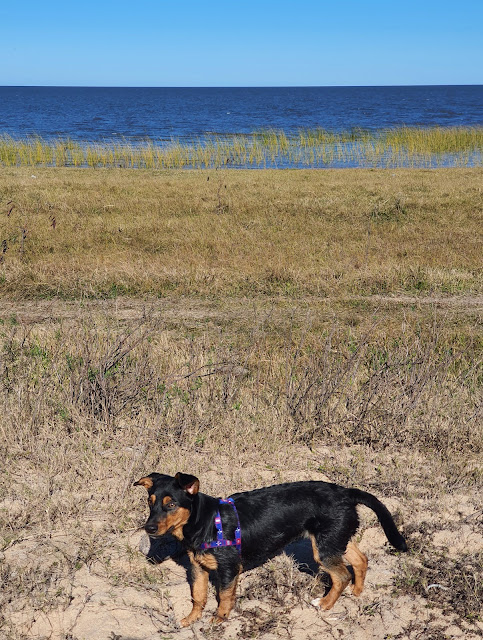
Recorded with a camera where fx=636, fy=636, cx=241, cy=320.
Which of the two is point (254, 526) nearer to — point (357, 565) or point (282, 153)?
point (357, 565)

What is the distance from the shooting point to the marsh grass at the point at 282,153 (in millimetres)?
26500

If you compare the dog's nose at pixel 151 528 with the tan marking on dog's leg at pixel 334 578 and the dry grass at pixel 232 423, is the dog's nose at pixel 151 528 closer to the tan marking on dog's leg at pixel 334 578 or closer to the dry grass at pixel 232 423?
the dry grass at pixel 232 423

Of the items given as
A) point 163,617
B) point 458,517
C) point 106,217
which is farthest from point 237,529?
point 106,217

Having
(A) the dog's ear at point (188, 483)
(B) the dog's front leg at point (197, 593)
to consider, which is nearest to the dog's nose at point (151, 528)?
(A) the dog's ear at point (188, 483)

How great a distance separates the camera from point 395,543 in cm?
342

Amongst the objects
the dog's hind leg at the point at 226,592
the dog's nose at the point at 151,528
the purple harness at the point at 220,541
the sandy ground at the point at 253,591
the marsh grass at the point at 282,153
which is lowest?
the sandy ground at the point at 253,591

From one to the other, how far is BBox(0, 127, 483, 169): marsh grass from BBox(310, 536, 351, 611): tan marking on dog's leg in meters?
22.0

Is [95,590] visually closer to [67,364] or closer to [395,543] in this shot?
[395,543]

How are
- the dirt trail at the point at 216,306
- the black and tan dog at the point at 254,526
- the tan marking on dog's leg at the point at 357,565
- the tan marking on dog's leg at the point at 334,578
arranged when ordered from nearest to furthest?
the black and tan dog at the point at 254,526
the tan marking on dog's leg at the point at 334,578
the tan marking on dog's leg at the point at 357,565
the dirt trail at the point at 216,306

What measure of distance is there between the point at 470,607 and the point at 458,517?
0.87 metres

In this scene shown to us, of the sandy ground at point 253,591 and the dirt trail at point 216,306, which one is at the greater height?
the dirt trail at point 216,306

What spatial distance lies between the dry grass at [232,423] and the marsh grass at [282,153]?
15799 millimetres

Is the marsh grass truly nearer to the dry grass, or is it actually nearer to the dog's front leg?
the dry grass

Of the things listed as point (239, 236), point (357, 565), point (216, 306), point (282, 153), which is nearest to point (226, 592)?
point (357, 565)
